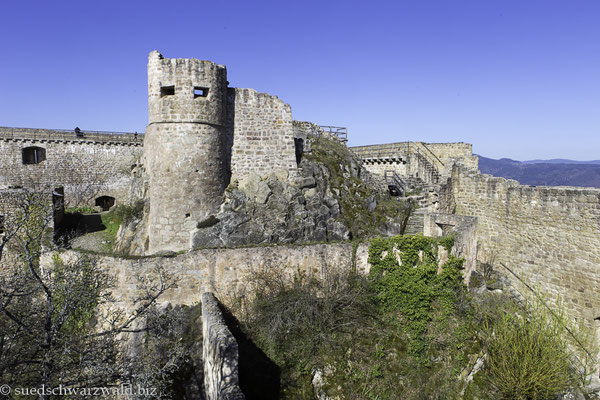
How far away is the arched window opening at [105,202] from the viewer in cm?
2984

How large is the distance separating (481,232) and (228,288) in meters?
11.3

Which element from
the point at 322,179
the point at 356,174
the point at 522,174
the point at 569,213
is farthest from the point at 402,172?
the point at 522,174

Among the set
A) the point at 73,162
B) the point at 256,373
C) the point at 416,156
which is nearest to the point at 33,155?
the point at 73,162

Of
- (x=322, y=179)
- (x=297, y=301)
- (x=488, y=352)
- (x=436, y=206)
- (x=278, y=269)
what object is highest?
(x=322, y=179)

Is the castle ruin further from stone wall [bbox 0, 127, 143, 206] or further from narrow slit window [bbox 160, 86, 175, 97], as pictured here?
stone wall [bbox 0, 127, 143, 206]

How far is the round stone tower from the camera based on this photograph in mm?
15773

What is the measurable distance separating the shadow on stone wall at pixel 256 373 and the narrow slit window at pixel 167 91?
10471mm

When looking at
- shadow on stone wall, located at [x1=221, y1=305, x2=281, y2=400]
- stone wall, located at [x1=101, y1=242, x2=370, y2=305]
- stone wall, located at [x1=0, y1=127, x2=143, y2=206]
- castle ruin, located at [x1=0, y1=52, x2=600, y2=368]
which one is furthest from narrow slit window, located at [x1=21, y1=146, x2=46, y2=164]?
shadow on stone wall, located at [x1=221, y1=305, x2=281, y2=400]

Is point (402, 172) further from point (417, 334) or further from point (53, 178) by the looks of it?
point (53, 178)

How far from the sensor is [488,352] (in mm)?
10914

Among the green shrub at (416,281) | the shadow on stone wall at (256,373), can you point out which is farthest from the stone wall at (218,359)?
the green shrub at (416,281)

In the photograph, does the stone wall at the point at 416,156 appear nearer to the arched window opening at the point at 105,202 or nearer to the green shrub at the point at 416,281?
the green shrub at the point at 416,281

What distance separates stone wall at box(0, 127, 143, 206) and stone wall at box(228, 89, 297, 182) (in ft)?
51.3

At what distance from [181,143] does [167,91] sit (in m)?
2.47
